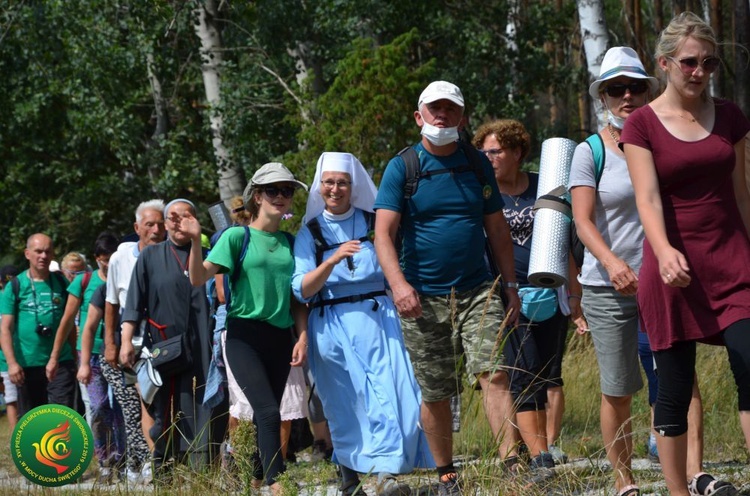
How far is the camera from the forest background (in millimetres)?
15823

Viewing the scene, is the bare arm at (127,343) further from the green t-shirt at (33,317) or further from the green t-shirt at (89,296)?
the green t-shirt at (33,317)

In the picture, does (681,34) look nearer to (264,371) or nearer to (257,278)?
(257,278)

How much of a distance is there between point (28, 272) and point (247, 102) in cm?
655

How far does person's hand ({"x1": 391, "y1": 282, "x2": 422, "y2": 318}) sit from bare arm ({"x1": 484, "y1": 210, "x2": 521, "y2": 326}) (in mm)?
607

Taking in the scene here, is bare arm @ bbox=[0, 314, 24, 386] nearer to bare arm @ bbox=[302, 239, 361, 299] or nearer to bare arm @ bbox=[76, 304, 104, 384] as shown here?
bare arm @ bbox=[76, 304, 104, 384]

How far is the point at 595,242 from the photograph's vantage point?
511 cm

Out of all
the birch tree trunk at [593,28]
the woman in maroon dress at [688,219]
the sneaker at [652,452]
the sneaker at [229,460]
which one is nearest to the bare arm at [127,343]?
the sneaker at [229,460]

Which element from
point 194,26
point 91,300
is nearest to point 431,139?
point 91,300

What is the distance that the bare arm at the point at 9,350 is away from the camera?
10.5 m

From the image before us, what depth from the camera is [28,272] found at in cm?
1078

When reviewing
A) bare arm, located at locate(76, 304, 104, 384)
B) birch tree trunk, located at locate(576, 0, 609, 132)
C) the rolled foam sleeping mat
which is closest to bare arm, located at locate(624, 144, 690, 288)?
the rolled foam sleeping mat

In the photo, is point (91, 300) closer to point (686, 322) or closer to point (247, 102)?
point (686, 322)

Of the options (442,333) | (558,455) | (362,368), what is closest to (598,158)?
(442,333)

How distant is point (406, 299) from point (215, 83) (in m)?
11.5
